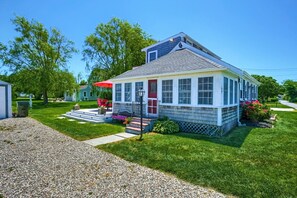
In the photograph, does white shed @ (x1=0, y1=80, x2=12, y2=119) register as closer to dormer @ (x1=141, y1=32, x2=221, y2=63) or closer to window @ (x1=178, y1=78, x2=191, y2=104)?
dormer @ (x1=141, y1=32, x2=221, y2=63)

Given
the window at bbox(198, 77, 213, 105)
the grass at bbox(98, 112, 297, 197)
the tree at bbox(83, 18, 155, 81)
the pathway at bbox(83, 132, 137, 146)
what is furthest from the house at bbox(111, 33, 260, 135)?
the tree at bbox(83, 18, 155, 81)

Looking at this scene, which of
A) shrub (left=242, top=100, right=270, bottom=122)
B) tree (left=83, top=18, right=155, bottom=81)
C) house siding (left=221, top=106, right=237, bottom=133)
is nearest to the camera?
house siding (left=221, top=106, right=237, bottom=133)

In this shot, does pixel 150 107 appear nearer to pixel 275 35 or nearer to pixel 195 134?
pixel 195 134

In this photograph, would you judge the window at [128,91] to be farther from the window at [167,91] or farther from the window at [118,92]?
the window at [167,91]

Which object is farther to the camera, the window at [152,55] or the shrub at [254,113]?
the window at [152,55]

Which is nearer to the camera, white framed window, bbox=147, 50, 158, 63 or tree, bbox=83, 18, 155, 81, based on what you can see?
white framed window, bbox=147, 50, 158, 63

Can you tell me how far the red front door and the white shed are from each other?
37.3 ft

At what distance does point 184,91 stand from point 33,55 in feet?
84.0

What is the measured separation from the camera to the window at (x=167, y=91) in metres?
8.90

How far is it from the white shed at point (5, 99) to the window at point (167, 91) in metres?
12.3

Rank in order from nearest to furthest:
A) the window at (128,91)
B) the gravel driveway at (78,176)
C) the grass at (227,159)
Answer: the gravel driveway at (78,176)
the grass at (227,159)
the window at (128,91)

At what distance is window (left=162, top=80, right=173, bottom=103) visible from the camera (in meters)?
8.90

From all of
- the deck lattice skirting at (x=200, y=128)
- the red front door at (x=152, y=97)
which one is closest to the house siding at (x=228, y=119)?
the deck lattice skirting at (x=200, y=128)

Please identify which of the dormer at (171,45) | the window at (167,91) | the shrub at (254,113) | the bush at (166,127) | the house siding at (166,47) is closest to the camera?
the bush at (166,127)
